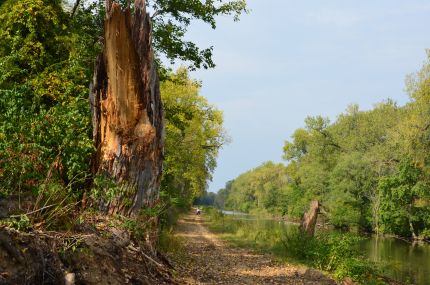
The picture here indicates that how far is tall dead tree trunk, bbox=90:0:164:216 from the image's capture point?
30.4ft

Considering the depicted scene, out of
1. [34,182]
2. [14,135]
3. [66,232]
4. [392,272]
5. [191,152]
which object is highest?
[191,152]

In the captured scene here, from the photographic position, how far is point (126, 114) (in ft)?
30.9

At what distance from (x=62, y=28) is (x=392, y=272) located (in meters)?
15.7

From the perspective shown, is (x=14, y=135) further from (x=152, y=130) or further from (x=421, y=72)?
(x=421, y=72)

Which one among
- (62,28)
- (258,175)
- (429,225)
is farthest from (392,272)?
(258,175)

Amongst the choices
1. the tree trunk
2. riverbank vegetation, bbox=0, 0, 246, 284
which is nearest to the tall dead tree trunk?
riverbank vegetation, bbox=0, 0, 246, 284

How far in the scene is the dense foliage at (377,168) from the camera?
36875mm

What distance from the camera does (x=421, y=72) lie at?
36.2 meters

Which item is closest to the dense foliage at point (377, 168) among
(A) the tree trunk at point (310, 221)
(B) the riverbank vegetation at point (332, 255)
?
(A) the tree trunk at point (310, 221)

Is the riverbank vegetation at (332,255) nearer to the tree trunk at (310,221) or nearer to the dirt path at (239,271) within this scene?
the tree trunk at (310,221)

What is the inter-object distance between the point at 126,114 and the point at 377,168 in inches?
1697

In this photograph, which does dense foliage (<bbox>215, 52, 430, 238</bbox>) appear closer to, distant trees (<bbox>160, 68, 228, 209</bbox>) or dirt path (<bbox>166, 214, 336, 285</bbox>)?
distant trees (<bbox>160, 68, 228, 209</bbox>)

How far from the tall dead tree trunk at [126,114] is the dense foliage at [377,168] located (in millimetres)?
20591

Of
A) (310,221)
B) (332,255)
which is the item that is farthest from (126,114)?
(310,221)
